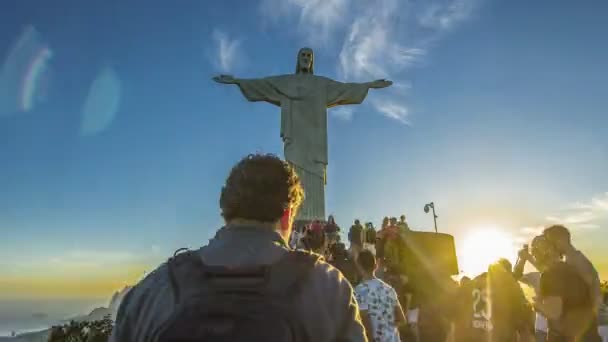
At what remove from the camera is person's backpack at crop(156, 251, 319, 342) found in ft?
4.74

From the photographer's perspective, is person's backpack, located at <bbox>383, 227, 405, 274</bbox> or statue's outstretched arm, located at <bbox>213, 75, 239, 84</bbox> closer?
person's backpack, located at <bbox>383, 227, 405, 274</bbox>

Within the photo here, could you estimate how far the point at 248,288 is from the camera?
1.52m

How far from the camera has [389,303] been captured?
4.17 meters

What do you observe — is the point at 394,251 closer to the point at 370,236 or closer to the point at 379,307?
the point at 370,236

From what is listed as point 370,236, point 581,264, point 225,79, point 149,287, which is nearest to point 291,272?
point 149,287

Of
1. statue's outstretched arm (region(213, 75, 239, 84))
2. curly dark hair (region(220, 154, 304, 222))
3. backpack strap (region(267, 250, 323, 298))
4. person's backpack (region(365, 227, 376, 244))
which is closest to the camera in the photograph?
backpack strap (region(267, 250, 323, 298))

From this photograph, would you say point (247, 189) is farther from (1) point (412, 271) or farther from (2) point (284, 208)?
(1) point (412, 271)

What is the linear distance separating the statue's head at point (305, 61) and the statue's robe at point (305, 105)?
0.99 ft

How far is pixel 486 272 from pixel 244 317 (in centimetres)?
554

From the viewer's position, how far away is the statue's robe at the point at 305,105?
1481 centimetres

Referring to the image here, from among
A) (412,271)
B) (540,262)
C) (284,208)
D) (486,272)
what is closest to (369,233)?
(412,271)

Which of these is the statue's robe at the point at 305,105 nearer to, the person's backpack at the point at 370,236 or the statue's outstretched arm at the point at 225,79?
the statue's outstretched arm at the point at 225,79

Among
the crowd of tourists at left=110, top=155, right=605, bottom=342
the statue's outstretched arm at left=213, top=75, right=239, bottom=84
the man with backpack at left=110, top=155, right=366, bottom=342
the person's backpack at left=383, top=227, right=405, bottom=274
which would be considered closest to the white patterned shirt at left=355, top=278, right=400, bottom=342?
the crowd of tourists at left=110, top=155, right=605, bottom=342

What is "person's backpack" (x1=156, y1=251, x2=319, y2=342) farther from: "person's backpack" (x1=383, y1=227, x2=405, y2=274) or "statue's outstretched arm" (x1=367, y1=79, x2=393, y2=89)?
"statue's outstretched arm" (x1=367, y1=79, x2=393, y2=89)
